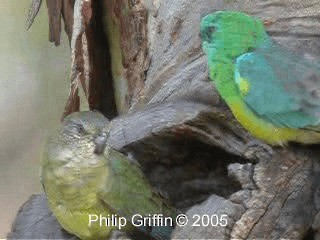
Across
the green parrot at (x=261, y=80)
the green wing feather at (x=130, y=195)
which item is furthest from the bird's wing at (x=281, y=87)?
the green wing feather at (x=130, y=195)

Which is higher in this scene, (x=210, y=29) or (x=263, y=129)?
(x=210, y=29)

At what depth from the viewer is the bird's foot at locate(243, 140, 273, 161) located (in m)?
1.71

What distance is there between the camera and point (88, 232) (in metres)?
1.75

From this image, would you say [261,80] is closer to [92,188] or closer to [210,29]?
[210,29]

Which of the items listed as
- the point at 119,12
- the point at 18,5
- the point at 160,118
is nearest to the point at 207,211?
the point at 160,118

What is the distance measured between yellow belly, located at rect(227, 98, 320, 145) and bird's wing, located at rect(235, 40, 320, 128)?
0.01 meters

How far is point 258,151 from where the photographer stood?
1.71 meters

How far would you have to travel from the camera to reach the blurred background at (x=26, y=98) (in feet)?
10.5

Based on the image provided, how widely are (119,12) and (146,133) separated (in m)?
0.56

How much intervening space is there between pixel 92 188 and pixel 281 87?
38 cm

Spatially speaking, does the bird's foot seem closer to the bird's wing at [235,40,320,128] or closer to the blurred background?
the bird's wing at [235,40,320,128]

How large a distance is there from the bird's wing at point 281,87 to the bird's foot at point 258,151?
5 centimetres

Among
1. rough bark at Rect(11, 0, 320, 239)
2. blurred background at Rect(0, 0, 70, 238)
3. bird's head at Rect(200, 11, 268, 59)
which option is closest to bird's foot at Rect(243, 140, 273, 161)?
rough bark at Rect(11, 0, 320, 239)

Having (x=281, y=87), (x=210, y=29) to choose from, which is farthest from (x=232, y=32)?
(x=281, y=87)
